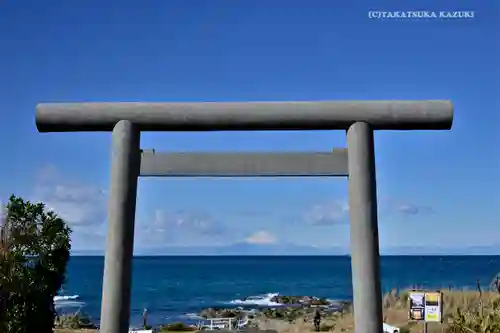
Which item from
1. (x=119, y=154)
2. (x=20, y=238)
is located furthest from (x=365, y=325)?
(x=20, y=238)

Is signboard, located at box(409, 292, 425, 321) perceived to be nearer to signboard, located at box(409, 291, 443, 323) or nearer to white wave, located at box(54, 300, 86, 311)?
signboard, located at box(409, 291, 443, 323)

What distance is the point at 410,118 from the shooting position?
416 centimetres

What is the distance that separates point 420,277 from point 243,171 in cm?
5818

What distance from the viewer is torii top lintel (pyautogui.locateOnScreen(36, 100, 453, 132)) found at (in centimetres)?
415

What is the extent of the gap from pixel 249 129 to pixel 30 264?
540 centimetres

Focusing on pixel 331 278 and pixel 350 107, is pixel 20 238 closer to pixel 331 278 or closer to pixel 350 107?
pixel 350 107

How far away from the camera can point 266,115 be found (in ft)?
13.6

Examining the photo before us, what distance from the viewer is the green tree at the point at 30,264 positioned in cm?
Result: 783

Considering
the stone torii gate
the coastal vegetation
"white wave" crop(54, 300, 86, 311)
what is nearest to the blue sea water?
"white wave" crop(54, 300, 86, 311)

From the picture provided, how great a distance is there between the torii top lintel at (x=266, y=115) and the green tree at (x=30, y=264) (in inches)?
177

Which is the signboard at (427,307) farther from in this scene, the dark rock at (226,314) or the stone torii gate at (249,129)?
the dark rock at (226,314)

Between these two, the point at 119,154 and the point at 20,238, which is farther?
the point at 20,238

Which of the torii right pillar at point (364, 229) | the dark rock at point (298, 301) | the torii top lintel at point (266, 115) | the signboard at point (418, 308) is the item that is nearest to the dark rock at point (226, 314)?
the dark rock at point (298, 301)

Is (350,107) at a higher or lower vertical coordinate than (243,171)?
higher
